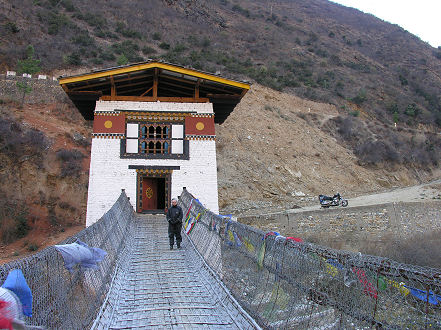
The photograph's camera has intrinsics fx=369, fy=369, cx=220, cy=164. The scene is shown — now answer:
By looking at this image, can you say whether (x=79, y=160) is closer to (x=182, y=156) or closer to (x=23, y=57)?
(x=182, y=156)

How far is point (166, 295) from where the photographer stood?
6070 mm

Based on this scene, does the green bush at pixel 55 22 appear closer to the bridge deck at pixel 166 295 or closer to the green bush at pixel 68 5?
the green bush at pixel 68 5

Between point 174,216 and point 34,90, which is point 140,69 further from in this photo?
point 34,90

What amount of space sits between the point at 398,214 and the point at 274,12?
66531 mm

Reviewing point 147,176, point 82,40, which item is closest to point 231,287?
point 147,176

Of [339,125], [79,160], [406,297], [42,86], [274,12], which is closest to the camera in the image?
[406,297]

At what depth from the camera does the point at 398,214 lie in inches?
836

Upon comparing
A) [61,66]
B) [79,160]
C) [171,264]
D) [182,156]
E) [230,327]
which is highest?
[61,66]

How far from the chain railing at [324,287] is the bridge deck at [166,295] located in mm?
378

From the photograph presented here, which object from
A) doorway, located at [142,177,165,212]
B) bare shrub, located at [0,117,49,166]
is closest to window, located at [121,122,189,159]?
doorway, located at [142,177,165,212]

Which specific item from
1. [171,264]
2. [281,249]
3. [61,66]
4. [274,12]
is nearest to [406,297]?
[281,249]

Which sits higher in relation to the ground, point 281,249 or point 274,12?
point 274,12

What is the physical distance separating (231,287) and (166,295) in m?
1.08

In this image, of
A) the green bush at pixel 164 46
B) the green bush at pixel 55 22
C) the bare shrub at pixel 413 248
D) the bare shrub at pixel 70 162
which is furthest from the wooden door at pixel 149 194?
the green bush at pixel 164 46
